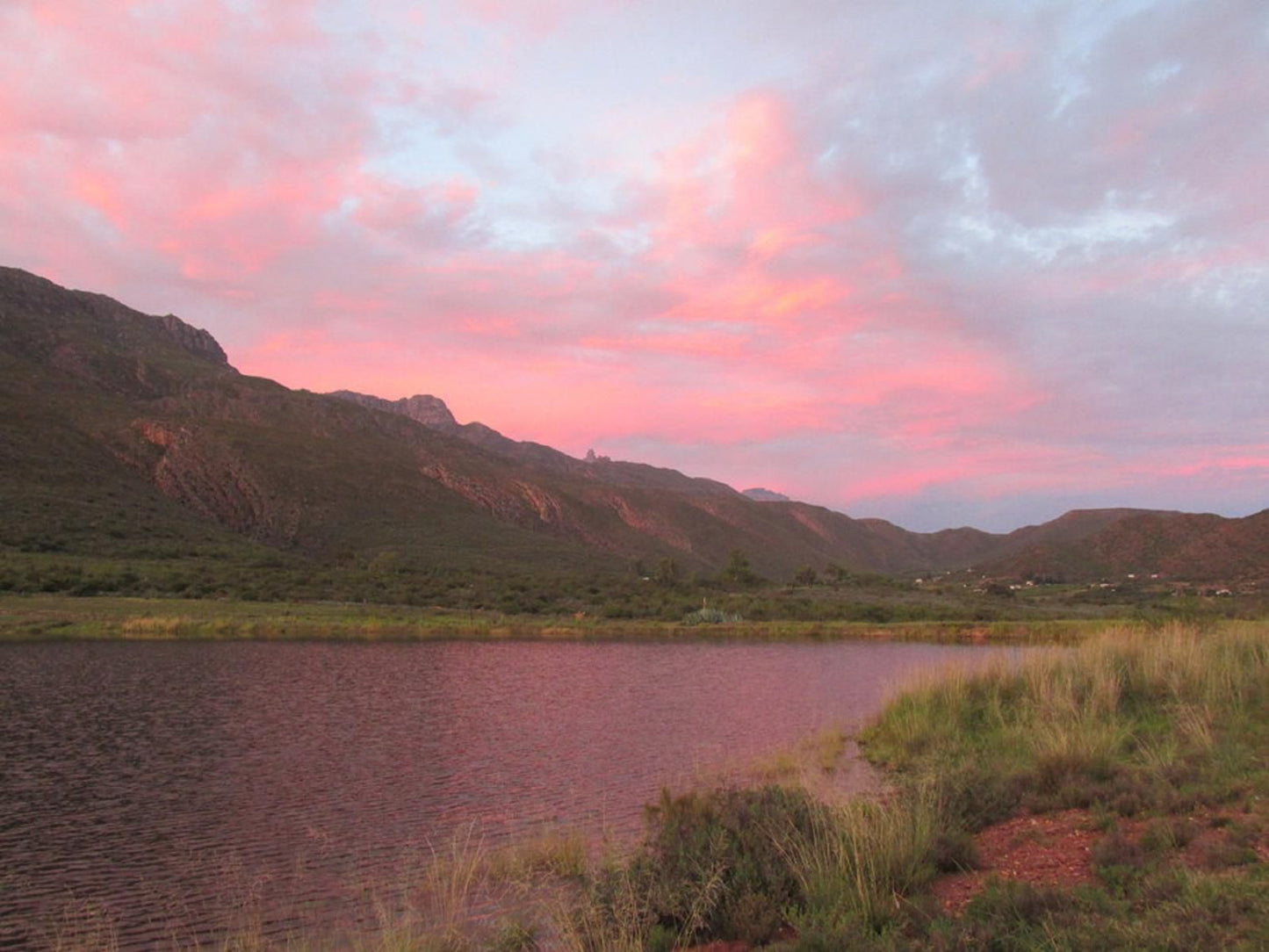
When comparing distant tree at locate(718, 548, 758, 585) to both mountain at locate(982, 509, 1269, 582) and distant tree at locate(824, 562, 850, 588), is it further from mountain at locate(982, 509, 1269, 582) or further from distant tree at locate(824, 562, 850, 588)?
mountain at locate(982, 509, 1269, 582)

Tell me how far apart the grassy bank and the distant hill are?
1779cm

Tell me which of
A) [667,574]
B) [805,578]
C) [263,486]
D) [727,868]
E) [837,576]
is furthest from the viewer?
[837,576]

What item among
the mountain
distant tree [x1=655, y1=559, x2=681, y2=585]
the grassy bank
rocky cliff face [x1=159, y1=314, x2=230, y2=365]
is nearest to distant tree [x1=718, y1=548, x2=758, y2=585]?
distant tree [x1=655, y1=559, x2=681, y2=585]

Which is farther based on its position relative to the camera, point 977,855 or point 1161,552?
point 1161,552

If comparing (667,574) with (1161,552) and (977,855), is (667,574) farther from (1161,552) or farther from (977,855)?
(977,855)

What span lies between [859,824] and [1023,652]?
15.1 metres

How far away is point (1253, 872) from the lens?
6938 mm

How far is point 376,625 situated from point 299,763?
111 feet

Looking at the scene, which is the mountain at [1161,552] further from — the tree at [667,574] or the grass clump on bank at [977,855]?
the grass clump on bank at [977,855]

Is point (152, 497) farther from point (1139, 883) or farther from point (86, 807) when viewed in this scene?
point (1139, 883)

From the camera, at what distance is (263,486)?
92500 millimetres

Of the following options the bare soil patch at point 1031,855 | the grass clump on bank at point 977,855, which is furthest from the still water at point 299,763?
the bare soil patch at point 1031,855

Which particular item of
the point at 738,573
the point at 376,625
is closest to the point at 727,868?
the point at 376,625

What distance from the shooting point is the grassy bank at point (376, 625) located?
4191 cm
